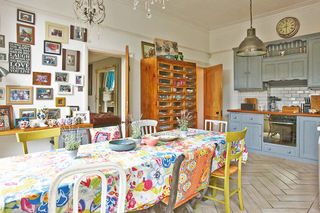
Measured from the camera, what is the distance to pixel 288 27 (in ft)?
15.0

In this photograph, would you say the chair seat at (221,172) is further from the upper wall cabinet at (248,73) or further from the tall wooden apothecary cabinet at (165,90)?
the upper wall cabinet at (248,73)

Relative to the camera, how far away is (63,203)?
115 cm

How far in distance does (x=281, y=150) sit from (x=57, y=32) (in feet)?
15.3

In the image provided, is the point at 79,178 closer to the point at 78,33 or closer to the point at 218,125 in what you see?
the point at 78,33

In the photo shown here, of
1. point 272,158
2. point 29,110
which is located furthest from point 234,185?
point 29,110

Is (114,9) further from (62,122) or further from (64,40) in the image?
(62,122)

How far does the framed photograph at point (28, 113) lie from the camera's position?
2.88 metres

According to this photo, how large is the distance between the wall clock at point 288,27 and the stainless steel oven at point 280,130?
1814 millimetres

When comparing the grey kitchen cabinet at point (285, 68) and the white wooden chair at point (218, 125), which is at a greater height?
the grey kitchen cabinet at point (285, 68)

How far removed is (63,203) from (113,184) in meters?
0.31

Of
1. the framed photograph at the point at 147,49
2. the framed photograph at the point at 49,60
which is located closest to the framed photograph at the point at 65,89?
the framed photograph at the point at 49,60

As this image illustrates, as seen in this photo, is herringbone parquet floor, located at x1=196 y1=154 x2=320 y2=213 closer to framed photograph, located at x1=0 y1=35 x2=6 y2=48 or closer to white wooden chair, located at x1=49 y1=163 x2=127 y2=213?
white wooden chair, located at x1=49 y1=163 x2=127 y2=213

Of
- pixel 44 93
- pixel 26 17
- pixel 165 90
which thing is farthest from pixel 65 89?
pixel 165 90

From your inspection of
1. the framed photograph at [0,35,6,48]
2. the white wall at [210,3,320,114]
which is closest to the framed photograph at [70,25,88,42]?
the framed photograph at [0,35,6,48]
